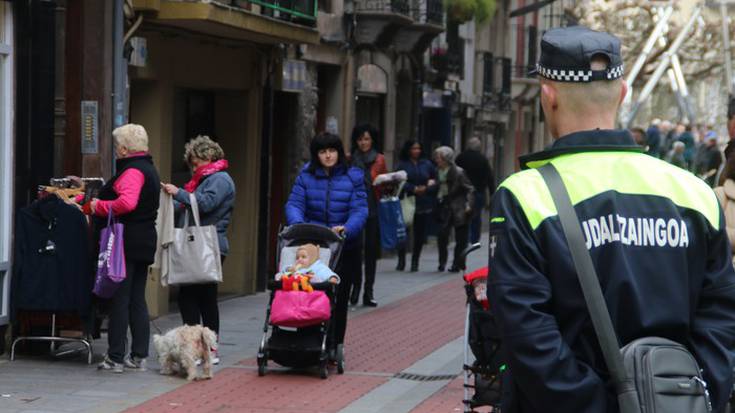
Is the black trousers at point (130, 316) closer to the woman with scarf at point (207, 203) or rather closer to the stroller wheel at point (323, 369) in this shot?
the woman with scarf at point (207, 203)

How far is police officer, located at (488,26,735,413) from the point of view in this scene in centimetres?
362

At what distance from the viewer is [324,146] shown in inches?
491

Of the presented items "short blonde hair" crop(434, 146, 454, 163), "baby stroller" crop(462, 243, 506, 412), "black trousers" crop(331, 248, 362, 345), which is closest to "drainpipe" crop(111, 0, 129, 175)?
"black trousers" crop(331, 248, 362, 345)

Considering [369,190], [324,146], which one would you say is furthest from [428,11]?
[324,146]

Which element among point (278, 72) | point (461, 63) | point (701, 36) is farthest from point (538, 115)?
point (278, 72)

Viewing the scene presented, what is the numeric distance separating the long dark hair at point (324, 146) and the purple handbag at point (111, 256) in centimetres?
172

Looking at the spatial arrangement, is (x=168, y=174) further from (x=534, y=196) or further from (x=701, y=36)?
(x=701, y=36)

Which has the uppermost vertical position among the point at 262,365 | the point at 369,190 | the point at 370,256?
the point at 369,190

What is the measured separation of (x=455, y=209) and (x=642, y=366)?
745 inches

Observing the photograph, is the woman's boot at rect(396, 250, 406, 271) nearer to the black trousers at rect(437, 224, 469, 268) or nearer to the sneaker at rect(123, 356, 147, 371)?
the black trousers at rect(437, 224, 469, 268)

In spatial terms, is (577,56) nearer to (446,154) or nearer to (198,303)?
(198,303)

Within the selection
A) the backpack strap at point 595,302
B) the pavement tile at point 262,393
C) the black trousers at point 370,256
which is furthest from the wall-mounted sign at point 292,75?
the backpack strap at point 595,302

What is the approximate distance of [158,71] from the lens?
16.0m

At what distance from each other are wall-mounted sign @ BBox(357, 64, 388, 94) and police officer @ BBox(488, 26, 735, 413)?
800 inches
